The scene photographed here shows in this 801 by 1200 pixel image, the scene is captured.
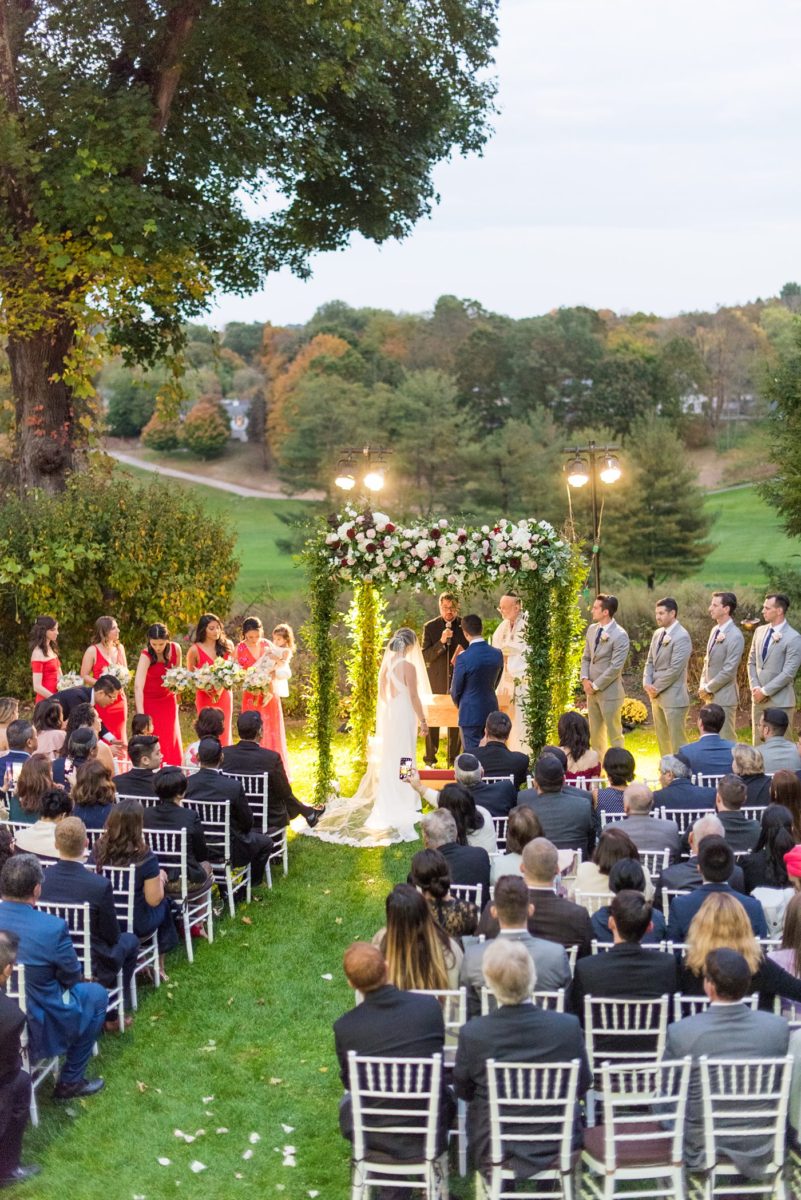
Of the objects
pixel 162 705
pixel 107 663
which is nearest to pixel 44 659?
pixel 107 663

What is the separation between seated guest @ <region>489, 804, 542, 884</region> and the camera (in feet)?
24.7

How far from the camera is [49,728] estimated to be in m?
10.5

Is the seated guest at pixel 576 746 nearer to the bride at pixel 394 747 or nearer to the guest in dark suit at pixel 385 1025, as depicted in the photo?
the bride at pixel 394 747

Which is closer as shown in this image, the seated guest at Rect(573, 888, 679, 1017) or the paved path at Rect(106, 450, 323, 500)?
the seated guest at Rect(573, 888, 679, 1017)

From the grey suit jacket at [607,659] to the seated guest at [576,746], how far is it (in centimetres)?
325

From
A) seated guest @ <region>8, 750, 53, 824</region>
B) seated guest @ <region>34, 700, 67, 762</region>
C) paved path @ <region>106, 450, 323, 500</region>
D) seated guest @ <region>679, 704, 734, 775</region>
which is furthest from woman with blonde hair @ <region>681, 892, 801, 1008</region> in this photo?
paved path @ <region>106, 450, 323, 500</region>

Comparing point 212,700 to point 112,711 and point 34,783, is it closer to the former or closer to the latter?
point 112,711

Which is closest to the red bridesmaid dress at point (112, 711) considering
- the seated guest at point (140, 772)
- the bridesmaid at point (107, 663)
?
the bridesmaid at point (107, 663)

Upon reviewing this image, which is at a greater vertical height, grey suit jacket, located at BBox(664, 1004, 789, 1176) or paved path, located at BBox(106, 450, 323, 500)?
paved path, located at BBox(106, 450, 323, 500)

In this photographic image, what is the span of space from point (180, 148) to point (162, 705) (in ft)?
33.0

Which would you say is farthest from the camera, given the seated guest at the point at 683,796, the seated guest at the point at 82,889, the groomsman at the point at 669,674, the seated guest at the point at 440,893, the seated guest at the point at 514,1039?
the groomsman at the point at 669,674

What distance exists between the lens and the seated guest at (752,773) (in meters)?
9.01

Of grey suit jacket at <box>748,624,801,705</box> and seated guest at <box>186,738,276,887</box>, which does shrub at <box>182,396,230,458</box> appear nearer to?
grey suit jacket at <box>748,624,801,705</box>

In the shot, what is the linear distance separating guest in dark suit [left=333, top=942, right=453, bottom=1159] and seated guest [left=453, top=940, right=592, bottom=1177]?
0.18 m
